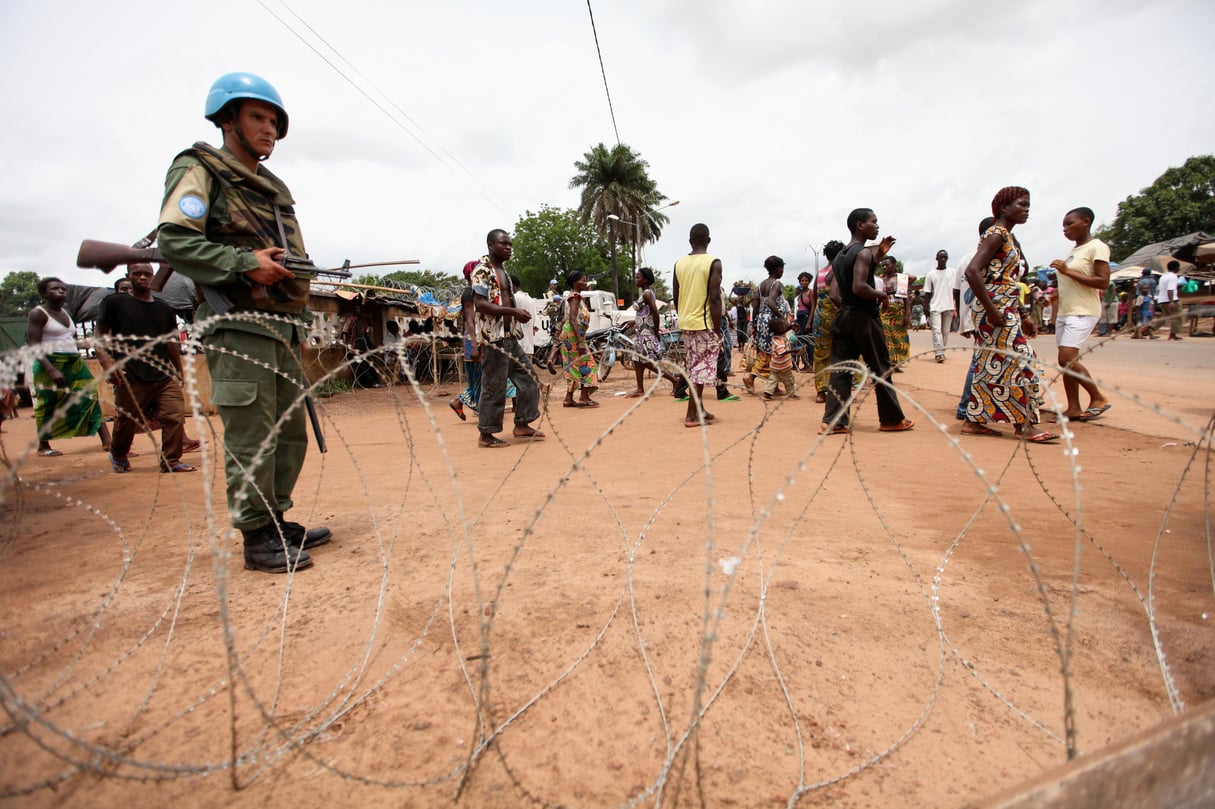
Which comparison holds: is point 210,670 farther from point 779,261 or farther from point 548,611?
point 779,261

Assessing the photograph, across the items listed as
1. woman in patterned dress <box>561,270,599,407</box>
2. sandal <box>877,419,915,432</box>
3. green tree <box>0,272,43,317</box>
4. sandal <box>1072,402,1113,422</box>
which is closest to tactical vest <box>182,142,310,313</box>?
sandal <box>877,419,915,432</box>

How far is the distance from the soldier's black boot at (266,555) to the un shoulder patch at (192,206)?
1.36 m

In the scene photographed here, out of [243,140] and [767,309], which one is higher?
[243,140]

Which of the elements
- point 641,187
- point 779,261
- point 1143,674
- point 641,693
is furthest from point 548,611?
point 641,187

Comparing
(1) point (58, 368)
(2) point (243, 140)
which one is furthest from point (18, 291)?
(2) point (243, 140)

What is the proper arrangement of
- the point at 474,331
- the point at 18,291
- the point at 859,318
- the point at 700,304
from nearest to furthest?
the point at 859,318 → the point at 474,331 → the point at 700,304 → the point at 18,291

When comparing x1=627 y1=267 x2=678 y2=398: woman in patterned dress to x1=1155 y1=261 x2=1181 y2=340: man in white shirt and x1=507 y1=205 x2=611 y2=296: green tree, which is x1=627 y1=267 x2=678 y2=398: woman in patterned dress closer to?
x1=1155 y1=261 x2=1181 y2=340: man in white shirt

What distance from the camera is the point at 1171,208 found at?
107 feet

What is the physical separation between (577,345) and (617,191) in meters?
35.1

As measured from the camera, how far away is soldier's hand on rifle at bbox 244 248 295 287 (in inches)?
100

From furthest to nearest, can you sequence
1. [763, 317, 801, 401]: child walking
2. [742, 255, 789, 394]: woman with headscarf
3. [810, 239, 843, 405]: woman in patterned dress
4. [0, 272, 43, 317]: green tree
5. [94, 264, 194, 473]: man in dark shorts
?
[0, 272, 43, 317]: green tree, [742, 255, 789, 394]: woman with headscarf, [763, 317, 801, 401]: child walking, [810, 239, 843, 405]: woman in patterned dress, [94, 264, 194, 473]: man in dark shorts

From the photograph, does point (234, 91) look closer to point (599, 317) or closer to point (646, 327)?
point (646, 327)

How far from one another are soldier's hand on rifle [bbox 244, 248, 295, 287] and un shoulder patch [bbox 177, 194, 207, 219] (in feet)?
0.78

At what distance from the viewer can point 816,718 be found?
1713 millimetres
